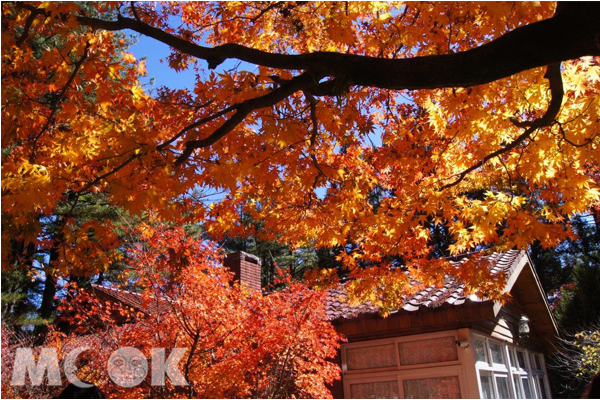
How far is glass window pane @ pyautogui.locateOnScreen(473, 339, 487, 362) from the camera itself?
8.62 metres

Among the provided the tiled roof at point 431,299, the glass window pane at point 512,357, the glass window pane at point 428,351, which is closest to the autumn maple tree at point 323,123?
the tiled roof at point 431,299

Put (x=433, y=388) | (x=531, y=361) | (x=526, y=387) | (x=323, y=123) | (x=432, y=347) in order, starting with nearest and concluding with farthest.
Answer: (x=323, y=123) < (x=433, y=388) < (x=432, y=347) < (x=526, y=387) < (x=531, y=361)

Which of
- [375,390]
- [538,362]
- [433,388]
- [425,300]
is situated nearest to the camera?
[433,388]

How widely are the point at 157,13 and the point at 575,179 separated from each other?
6.12 metres

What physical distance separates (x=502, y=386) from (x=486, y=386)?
1.20 m

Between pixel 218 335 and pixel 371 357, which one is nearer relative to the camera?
pixel 218 335

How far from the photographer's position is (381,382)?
8.93 m

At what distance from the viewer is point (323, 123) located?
18.8ft

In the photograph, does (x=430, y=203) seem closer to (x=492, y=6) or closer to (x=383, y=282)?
(x=383, y=282)

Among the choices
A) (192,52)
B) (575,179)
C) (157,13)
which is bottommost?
(575,179)

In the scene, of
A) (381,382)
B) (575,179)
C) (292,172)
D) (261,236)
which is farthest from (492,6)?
(381,382)

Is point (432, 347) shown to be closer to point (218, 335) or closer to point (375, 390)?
point (375, 390)

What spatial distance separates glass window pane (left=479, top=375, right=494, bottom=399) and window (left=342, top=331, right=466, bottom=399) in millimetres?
644

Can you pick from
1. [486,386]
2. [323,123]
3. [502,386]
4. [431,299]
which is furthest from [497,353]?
[323,123]
